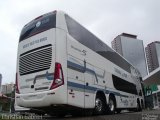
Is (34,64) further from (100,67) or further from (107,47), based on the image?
(107,47)

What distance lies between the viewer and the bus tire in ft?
36.9

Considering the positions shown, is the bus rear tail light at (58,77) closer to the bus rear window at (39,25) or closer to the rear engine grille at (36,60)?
the rear engine grille at (36,60)

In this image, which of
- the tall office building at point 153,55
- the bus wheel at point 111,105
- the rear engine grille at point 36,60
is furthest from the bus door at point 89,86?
the tall office building at point 153,55

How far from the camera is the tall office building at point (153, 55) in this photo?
6871 cm

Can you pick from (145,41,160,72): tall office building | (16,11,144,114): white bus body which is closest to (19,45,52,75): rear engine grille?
(16,11,144,114): white bus body

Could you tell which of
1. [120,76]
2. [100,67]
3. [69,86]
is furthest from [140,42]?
[69,86]

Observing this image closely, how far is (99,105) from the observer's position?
37.8 feet

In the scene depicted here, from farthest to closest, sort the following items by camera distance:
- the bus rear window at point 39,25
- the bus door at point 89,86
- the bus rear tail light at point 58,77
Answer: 1. the bus door at point 89,86
2. the bus rear window at point 39,25
3. the bus rear tail light at point 58,77

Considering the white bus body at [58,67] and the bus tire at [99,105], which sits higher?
the white bus body at [58,67]

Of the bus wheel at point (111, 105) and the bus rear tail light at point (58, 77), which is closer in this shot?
the bus rear tail light at point (58, 77)

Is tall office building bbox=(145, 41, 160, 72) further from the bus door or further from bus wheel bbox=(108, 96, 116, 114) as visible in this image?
the bus door

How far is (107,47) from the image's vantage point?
14.5 metres

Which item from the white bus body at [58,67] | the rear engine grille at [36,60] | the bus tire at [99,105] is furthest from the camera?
the bus tire at [99,105]

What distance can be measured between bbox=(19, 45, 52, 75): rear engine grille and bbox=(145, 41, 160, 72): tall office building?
6170 cm
